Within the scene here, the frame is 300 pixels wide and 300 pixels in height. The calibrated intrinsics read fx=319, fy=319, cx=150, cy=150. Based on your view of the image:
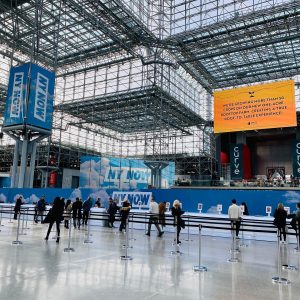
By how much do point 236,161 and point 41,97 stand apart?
20311 millimetres

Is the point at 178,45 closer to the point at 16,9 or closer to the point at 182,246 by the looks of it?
the point at 16,9

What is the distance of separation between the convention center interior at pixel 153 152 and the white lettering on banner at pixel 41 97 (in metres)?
0.10

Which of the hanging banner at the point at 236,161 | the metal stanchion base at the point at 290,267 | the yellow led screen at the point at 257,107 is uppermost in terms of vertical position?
the yellow led screen at the point at 257,107

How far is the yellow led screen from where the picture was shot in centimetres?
2059

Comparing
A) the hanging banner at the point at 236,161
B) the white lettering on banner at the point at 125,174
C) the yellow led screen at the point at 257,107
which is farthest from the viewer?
the white lettering on banner at the point at 125,174

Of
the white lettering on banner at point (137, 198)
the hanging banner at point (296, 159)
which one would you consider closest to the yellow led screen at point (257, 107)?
the white lettering on banner at point (137, 198)

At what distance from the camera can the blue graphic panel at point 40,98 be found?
72.7 feet

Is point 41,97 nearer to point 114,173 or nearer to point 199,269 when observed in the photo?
point 114,173

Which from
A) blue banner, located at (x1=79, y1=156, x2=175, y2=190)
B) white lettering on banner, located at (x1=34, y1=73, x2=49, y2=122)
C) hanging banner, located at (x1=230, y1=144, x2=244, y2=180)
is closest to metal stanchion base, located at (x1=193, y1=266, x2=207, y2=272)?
white lettering on banner, located at (x1=34, y1=73, x2=49, y2=122)

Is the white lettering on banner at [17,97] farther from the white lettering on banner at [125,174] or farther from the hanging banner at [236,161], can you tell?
the hanging banner at [236,161]

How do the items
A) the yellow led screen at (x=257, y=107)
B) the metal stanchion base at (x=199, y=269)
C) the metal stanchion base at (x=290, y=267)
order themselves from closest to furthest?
1. the metal stanchion base at (x=199, y=269)
2. the metal stanchion base at (x=290, y=267)
3. the yellow led screen at (x=257, y=107)

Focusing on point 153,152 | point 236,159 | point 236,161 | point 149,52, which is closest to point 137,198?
point 153,152

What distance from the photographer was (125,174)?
115ft

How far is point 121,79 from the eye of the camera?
35.5 m
